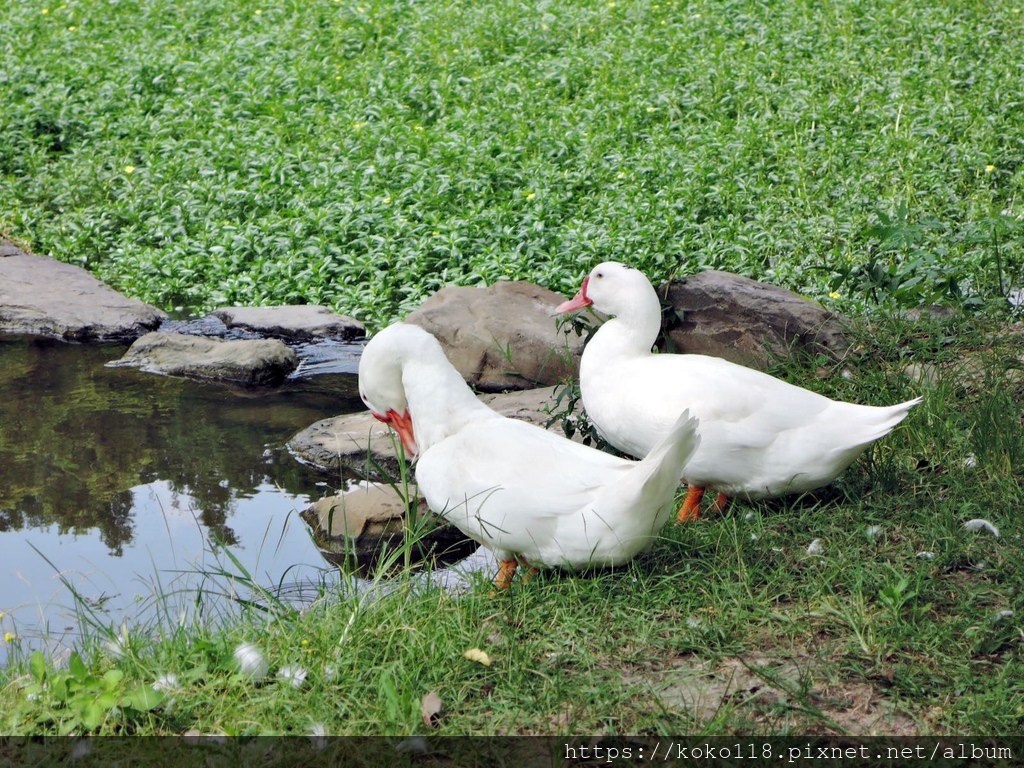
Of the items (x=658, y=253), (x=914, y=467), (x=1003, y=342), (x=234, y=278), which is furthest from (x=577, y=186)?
(x=914, y=467)

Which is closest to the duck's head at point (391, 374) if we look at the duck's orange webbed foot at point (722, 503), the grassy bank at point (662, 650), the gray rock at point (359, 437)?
the grassy bank at point (662, 650)

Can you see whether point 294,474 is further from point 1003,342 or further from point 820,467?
point 1003,342

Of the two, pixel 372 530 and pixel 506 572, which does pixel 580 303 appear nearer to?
pixel 372 530

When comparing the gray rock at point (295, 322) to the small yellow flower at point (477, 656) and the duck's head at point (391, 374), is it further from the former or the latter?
the small yellow flower at point (477, 656)

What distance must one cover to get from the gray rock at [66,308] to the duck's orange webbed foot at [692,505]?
13.3 feet

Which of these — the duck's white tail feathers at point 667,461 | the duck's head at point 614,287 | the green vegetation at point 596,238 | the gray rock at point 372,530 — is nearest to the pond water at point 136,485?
the gray rock at point 372,530

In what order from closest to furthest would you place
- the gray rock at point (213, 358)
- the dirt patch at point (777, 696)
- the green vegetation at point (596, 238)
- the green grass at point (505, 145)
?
the dirt patch at point (777, 696) → the green vegetation at point (596, 238) → the gray rock at point (213, 358) → the green grass at point (505, 145)

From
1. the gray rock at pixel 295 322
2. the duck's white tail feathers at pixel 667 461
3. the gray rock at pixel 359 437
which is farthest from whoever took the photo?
the gray rock at pixel 295 322

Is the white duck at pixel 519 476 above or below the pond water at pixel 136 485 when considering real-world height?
above

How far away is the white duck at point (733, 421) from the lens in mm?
3742

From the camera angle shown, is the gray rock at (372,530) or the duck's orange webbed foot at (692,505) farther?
the gray rock at (372,530)

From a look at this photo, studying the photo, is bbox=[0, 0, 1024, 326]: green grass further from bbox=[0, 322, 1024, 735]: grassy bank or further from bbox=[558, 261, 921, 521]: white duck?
bbox=[0, 322, 1024, 735]: grassy bank

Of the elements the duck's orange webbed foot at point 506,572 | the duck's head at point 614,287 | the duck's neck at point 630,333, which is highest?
the duck's head at point 614,287

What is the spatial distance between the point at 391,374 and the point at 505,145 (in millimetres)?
5010
